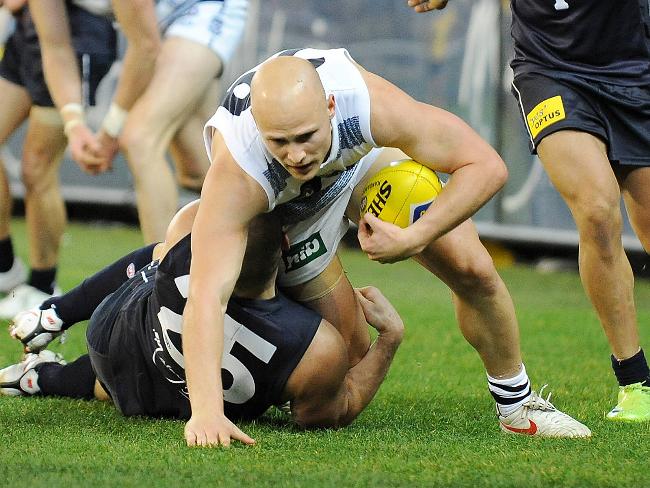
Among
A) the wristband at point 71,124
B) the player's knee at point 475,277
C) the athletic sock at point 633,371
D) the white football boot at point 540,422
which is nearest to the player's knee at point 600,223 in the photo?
the athletic sock at point 633,371

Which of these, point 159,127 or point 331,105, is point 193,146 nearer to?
point 159,127

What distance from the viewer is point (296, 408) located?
13.9 ft

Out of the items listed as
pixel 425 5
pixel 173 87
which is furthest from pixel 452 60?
pixel 425 5

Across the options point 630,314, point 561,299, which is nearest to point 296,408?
point 630,314

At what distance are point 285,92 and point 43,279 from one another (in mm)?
3419

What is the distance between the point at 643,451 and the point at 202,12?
3578 mm

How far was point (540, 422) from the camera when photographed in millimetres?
4293

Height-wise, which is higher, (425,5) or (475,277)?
(425,5)

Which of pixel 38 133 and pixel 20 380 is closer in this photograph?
pixel 20 380

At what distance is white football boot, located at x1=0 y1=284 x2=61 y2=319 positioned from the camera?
6574mm

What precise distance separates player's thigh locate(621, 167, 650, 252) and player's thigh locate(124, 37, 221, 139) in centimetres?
234

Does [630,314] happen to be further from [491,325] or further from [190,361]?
[190,361]

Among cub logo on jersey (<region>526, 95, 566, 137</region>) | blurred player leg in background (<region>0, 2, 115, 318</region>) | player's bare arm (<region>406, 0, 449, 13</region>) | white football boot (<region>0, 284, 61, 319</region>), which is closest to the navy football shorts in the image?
cub logo on jersey (<region>526, 95, 566, 137</region>)

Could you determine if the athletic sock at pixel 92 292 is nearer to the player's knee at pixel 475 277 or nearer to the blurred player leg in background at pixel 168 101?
the blurred player leg in background at pixel 168 101
